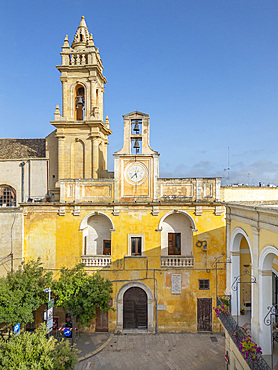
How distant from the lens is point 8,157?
24.6 metres

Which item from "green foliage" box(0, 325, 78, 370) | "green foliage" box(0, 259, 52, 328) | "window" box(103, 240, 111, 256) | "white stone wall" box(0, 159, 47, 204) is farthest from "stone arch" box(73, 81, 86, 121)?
"green foliage" box(0, 325, 78, 370)

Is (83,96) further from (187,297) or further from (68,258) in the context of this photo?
(187,297)

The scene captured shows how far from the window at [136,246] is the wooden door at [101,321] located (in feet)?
16.0

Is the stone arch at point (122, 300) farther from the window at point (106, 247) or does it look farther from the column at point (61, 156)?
the column at point (61, 156)

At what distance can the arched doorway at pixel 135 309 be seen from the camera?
2102 cm

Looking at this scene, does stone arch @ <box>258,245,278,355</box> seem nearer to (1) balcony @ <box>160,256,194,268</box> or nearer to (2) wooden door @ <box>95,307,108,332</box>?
(1) balcony @ <box>160,256,194,268</box>

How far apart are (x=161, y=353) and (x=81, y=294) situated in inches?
249

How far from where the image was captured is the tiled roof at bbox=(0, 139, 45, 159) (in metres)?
24.7

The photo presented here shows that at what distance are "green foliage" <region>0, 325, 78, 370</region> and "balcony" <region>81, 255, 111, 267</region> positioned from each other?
9.70 m

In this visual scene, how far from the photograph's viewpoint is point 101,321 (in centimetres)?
2083

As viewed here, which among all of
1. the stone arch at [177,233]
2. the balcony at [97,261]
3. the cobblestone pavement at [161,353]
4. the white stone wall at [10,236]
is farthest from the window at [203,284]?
the white stone wall at [10,236]

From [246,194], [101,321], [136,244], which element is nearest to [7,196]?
[136,244]

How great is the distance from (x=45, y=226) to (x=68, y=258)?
2945 mm

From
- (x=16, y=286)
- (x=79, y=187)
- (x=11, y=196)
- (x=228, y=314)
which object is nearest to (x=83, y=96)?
(x=79, y=187)
